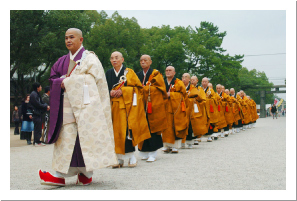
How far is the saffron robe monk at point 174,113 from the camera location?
30.6 ft

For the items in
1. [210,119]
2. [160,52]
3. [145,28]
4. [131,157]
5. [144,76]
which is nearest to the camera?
[131,157]

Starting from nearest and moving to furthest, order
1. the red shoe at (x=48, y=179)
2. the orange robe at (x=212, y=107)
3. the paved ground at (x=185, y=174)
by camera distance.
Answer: the red shoe at (x=48, y=179) < the paved ground at (x=185, y=174) < the orange robe at (x=212, y=107)

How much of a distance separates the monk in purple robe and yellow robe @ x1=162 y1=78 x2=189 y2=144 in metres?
4.22

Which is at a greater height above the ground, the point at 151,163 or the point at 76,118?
the point at 76,118

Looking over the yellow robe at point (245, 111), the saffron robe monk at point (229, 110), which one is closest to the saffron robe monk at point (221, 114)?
the saffron robe monk at point (229, 110)

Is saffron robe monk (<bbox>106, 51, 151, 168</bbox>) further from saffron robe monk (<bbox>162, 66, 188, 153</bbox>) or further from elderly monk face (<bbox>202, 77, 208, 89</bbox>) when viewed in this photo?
elderly monk face (<bbox>202, 77, 208, 89</bbox>)

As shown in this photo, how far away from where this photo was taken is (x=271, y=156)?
8.35 m

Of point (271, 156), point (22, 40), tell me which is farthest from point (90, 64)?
point (22, 40)

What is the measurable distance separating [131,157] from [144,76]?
6.44 ft

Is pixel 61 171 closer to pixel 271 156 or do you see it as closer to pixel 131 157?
pixel 131 157

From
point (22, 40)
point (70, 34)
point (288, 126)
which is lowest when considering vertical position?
point (288, 126)

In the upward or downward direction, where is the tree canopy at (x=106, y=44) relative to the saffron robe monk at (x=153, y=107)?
upward

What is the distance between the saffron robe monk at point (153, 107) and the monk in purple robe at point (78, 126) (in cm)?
288

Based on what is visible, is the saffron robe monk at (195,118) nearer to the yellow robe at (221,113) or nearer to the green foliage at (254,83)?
the yellow robe at (221,113)
